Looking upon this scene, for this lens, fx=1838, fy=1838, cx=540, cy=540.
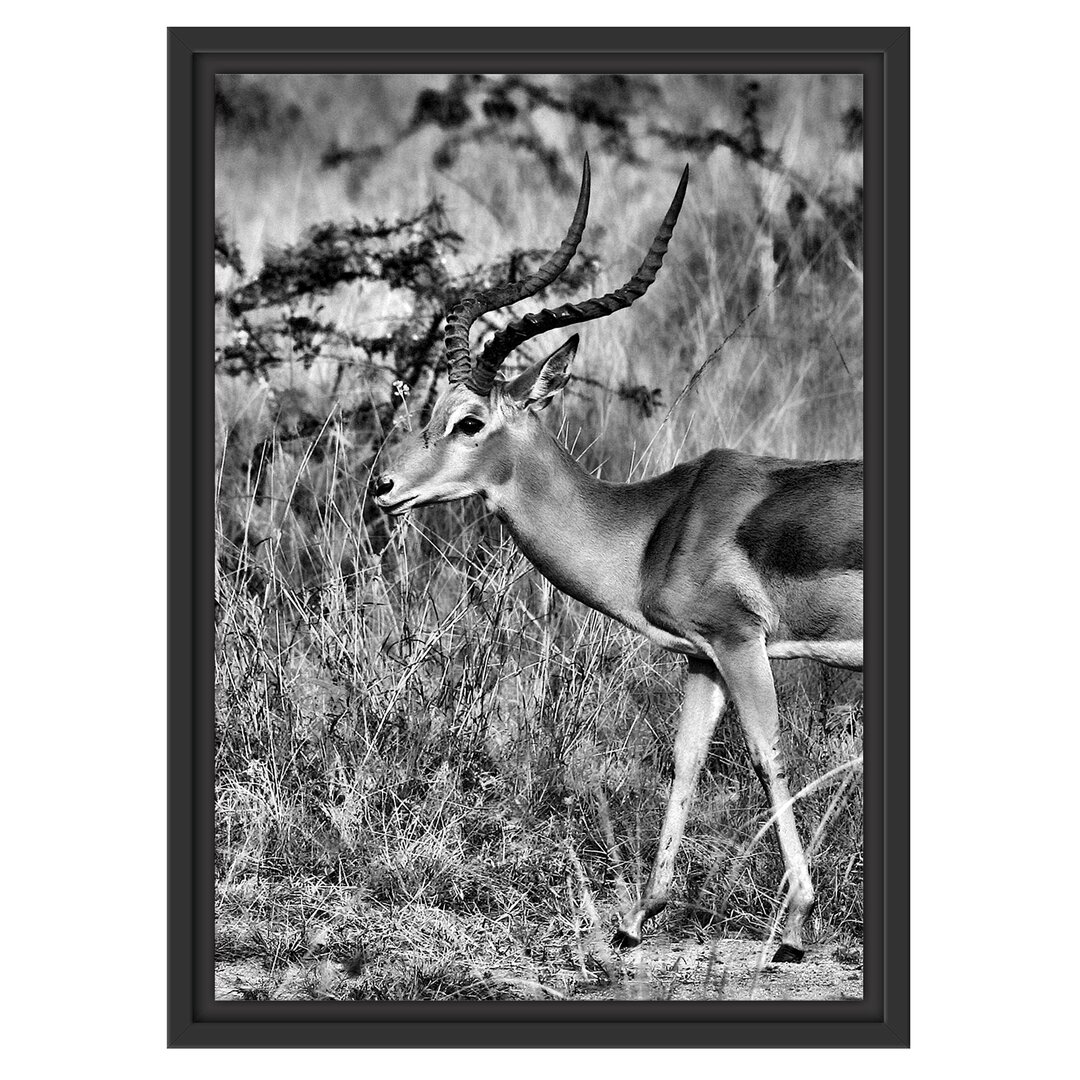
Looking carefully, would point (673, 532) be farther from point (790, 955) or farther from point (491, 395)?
point (790, 955)

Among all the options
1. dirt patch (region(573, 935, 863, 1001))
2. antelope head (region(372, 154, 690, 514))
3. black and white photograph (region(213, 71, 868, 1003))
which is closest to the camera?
dirt patch (region(573, 935, 863, 1001))

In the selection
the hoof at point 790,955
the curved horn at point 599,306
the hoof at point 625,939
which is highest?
the curved horn at point 599,306

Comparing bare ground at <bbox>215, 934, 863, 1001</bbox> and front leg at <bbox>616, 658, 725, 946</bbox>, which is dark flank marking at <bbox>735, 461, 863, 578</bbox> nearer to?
front leg at <bbox>616, 658, 725, 946</bbox>

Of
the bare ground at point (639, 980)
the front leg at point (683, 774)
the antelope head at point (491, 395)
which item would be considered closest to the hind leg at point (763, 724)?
the front leg at point (683, 774)

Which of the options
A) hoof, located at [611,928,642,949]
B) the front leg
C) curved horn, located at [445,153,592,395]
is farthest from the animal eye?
hoof, located at [611,928,642,949]

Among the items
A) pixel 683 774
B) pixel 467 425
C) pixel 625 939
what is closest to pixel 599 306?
pixel 467 425

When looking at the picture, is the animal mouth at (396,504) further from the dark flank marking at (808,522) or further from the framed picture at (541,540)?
the dark flank marking at (808,522)

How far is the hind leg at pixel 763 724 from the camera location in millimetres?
6961

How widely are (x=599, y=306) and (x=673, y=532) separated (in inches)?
36.5

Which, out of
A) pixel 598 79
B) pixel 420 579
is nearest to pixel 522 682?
pixel 420 579

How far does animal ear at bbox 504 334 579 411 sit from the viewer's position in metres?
7.19

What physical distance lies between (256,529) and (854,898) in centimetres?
284

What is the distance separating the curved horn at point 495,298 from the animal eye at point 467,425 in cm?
12
